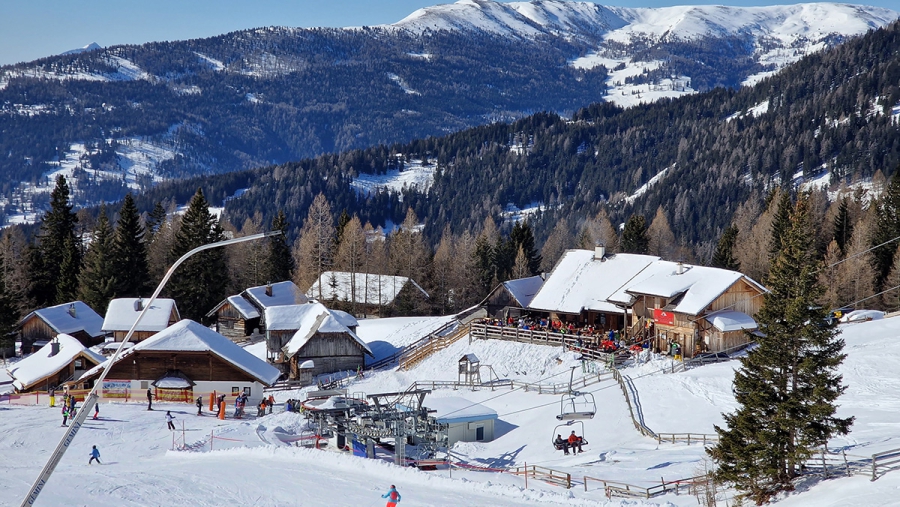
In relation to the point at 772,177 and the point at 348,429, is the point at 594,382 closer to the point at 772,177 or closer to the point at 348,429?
the point at 348,429

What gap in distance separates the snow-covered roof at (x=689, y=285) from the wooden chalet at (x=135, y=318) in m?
34.4

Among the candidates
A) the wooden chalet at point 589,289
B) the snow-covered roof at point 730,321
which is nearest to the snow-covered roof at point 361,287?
the wooden chalet at point 589,289

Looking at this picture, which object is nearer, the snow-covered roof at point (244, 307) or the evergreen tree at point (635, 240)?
the snow-covered roof at point (244, 307)

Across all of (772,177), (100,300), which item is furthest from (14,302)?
(772,177)

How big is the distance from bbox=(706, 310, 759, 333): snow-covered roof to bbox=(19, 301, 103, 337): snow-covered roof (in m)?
45.0

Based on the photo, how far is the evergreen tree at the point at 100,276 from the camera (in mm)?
71438

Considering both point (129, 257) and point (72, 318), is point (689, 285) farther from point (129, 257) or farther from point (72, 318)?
point (129, 257)

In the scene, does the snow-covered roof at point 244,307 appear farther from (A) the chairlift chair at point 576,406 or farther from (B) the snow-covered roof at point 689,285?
(A) the chairlift chair at point 576,406

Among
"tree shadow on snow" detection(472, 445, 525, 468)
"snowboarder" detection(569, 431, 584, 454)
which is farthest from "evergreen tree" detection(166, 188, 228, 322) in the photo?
"snowboarder" detection(569, 431, 584, 454)

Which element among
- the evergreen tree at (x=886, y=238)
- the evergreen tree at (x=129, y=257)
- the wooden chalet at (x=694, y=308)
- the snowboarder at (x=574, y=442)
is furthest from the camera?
the evergreen tree at (x=129, y=257)

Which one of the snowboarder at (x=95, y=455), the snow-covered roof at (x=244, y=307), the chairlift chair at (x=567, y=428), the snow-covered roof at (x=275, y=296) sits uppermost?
the snow-covered roof at (x=275, y=296)

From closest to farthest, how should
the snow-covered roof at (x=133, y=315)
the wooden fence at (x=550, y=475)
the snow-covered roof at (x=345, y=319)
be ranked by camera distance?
the wooden fence at (x=550, y=475)
the snow-covered roof at (x=345, y=319)
the snow-covered roof at (x=133, y=315)

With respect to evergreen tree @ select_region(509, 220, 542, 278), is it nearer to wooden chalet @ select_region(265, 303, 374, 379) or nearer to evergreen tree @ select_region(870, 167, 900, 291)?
evergreen tree @ select_region(870, 167, 900, 291)

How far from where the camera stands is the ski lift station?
3866 cm
